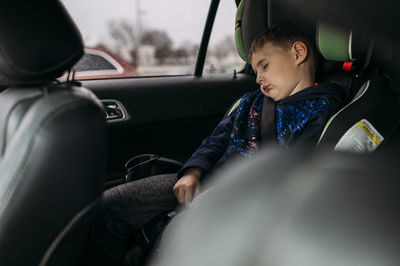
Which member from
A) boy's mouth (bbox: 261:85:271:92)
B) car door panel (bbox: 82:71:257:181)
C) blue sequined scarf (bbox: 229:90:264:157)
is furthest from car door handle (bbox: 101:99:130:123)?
boy's mouth (bbox: 261:85:271:92)

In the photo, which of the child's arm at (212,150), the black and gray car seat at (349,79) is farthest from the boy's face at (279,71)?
the child's arm at (212,150)

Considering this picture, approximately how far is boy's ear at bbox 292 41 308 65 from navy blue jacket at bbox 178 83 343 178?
120 mm

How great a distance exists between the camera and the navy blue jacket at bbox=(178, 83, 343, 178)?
45.0 inches

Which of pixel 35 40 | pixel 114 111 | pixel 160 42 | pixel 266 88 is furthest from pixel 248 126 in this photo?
pixel 160 42

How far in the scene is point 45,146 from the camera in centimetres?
80

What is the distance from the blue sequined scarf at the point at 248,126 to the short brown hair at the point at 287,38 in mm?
230

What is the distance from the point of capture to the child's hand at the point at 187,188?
3.95ft

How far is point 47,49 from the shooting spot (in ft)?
2.81

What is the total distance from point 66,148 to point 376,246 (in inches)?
25.7

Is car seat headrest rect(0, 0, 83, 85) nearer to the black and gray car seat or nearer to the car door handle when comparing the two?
the black and gray car seat

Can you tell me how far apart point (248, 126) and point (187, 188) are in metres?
0.37

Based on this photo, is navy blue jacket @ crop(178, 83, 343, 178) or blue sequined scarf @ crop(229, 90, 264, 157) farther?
blue sequined scarf @ crop(229, 90, 264, 157)

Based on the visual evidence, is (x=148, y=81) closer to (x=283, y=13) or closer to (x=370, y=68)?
(x=283, y=13)

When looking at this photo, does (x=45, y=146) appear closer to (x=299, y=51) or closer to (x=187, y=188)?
(x=187, y=188)
